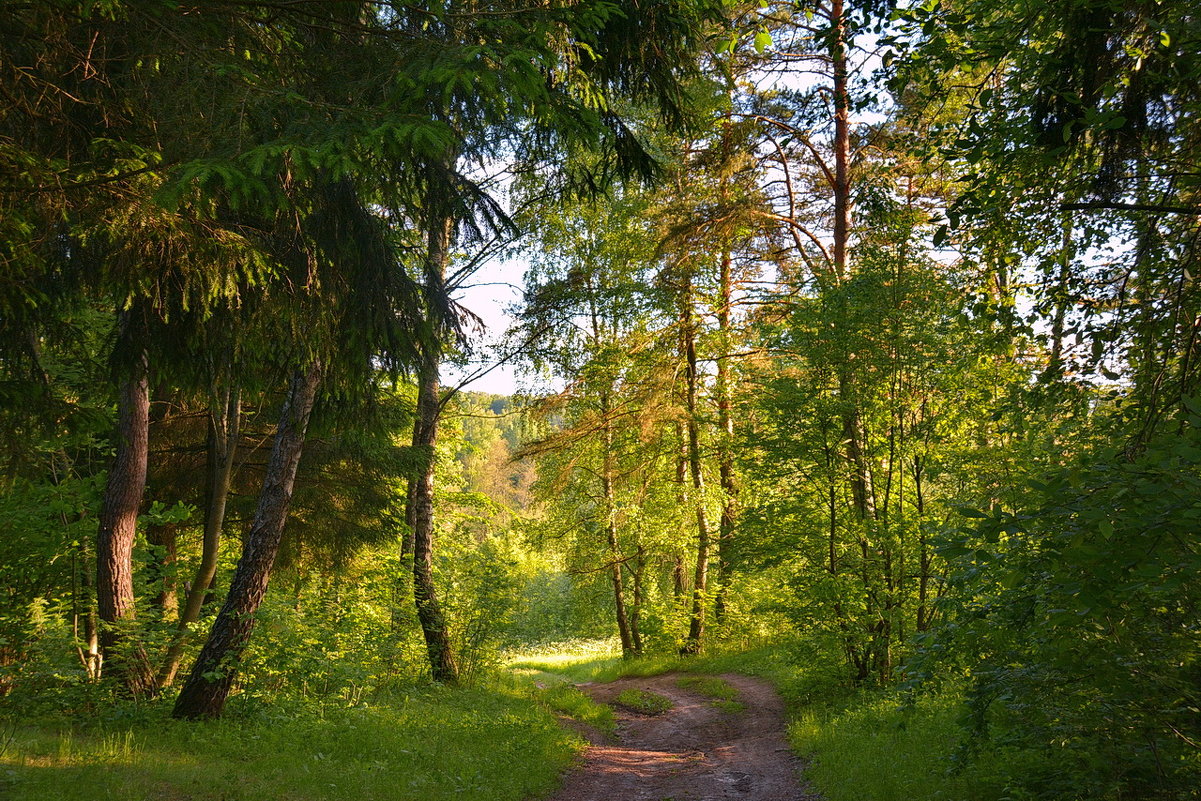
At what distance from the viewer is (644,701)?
1425 centimetres

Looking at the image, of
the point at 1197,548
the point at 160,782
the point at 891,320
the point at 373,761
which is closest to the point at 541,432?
the point at 891,320

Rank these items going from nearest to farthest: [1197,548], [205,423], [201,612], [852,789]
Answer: [1197,548] < [852,789] < [201,612] < [205,423]

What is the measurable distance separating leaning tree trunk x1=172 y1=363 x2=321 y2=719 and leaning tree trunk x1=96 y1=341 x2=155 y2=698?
2.95ft

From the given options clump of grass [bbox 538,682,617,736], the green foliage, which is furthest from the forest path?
the green foliage

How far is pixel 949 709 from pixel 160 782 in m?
8.02

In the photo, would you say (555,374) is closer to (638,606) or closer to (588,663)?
(638,606)

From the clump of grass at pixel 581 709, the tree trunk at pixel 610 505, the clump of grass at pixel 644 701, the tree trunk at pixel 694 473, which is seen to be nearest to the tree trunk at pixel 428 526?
the clump of grass at pixel 581 709

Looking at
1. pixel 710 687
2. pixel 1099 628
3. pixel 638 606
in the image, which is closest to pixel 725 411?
pixel 710 687

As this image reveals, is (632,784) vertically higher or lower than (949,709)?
lower

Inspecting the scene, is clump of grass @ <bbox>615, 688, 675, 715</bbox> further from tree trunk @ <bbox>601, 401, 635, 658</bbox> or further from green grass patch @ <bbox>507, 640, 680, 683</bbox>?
tree trunk @ <bbox>601, 401, 635, 658</bbox>

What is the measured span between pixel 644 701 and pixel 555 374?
7.50 meters

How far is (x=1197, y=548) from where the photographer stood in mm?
3211

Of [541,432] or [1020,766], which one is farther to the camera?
[541,432]

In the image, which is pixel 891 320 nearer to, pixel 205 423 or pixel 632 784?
pixel 632 784
